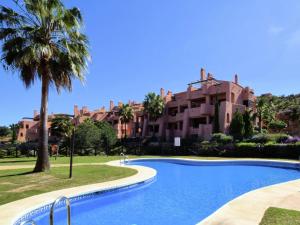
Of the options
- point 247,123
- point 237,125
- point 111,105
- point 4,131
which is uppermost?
point 111,105

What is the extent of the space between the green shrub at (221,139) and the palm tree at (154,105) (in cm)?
1324

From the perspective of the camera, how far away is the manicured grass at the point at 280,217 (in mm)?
6596

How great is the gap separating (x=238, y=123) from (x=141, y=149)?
1486cm

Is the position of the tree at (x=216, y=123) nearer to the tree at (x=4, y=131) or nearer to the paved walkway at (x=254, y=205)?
the paved walkway at (x=254, y=205)

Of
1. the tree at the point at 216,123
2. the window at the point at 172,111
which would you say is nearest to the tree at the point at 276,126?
the tree at the point at 216,123

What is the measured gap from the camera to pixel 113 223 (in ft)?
29.0

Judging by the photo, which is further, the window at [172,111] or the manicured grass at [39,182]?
the window at [172,111]

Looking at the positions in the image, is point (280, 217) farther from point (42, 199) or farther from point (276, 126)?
point (276, 126)

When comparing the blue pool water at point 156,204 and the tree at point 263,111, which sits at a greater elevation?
the tree at point 263,111

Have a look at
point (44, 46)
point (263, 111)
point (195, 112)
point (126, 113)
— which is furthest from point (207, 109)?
point (44, 46)

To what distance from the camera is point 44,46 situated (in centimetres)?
1481

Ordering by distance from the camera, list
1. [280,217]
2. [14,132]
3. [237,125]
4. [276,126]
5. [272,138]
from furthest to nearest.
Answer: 1. [14,132]
2. [276,126]
3. [237,125]
4. [272,138]
5. [280,217]

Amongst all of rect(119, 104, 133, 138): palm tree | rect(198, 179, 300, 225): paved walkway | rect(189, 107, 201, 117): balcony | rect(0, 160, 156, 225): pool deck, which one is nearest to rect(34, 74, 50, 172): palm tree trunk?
rect(0, 160, 156, 225): pool deck

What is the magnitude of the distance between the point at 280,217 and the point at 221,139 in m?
28.4
